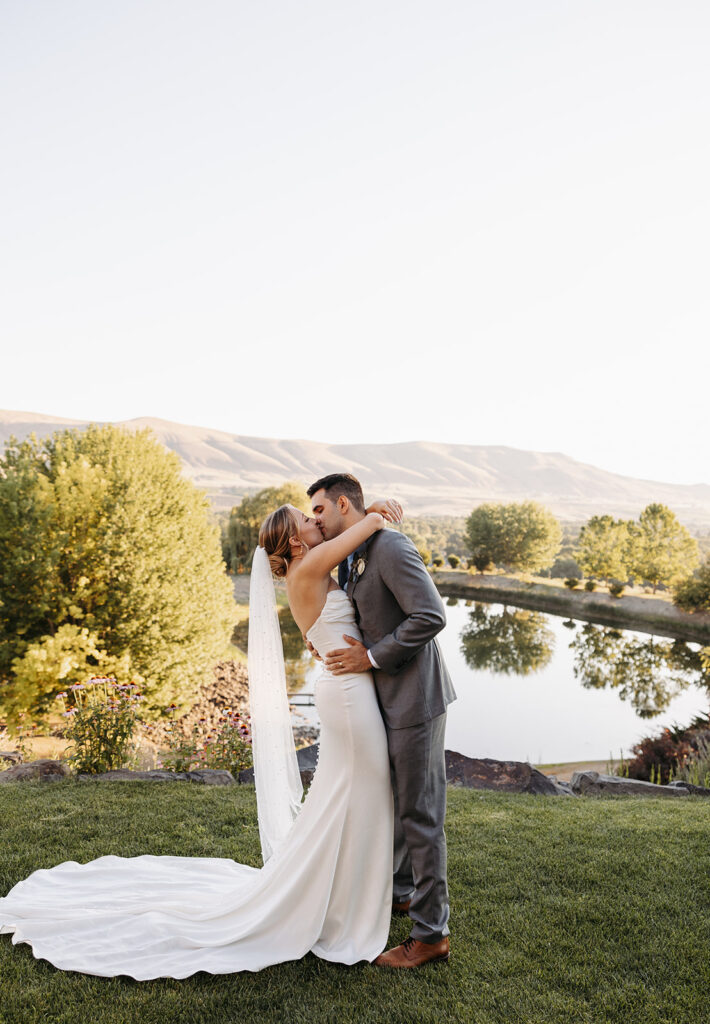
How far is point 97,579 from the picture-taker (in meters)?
14.0

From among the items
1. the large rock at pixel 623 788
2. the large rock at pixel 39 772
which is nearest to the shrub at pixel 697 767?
the large rock at pixel 623 788

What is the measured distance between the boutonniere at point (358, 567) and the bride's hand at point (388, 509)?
0.84 feet

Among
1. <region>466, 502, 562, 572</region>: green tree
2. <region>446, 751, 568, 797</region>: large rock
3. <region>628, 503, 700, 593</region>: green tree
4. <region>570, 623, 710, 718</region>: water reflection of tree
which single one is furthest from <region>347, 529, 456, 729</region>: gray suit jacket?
<region>466, 502, 562, 572</region>: green tree

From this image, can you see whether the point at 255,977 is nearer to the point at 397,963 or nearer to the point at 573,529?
the point at 397,963

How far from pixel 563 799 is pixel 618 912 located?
2.99 meters

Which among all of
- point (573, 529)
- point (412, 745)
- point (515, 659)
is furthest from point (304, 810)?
point (573, 529)

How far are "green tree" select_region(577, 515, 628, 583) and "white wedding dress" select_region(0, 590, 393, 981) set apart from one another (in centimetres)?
4027

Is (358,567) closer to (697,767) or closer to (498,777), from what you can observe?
(498,777)

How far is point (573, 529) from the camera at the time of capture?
116562 mm

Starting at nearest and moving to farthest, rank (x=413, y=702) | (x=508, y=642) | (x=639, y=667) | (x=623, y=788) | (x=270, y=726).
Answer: (x=413, y=702), (x=270, y=726), (x=623, y=788), (x=639, y=667), (x=508, y=642)

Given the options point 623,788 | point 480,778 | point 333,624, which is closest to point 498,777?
point 480,778

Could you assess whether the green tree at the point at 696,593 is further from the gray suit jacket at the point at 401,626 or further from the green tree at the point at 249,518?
the gray suit jacket at the point at 401,626

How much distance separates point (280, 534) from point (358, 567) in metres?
0.46

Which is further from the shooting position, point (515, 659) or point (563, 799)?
point (515, 659)
